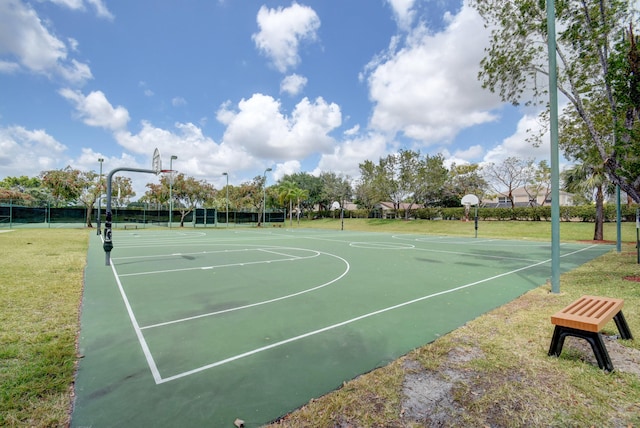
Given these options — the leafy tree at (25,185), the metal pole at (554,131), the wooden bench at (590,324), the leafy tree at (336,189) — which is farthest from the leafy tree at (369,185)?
the leafy tree at (25,185)

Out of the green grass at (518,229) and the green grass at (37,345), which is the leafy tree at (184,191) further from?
the green grass at (37,345)

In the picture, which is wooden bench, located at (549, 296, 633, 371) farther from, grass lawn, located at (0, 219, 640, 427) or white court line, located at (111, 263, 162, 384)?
white court line, located at (111, 263, 162, 384)

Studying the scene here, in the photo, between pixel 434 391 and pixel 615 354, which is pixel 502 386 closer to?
pixel 434 391

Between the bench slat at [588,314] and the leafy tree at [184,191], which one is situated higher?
the leafy tree at [184,191]

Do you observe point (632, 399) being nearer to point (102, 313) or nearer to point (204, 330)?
point (204, 330)

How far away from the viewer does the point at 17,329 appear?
13.1 feet

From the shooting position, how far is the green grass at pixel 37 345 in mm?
2438

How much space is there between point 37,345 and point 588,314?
19.7ft

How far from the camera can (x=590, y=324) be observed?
2.91 metres

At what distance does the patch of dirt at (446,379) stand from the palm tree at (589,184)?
18.0 m

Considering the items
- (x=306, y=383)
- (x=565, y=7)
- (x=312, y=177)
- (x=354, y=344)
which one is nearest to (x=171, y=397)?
(x=306, y=383)

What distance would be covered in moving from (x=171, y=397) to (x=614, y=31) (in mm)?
10668

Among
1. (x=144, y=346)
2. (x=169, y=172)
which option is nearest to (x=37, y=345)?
(x=144, y=346)

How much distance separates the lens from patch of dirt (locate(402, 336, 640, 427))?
2.38 meters
